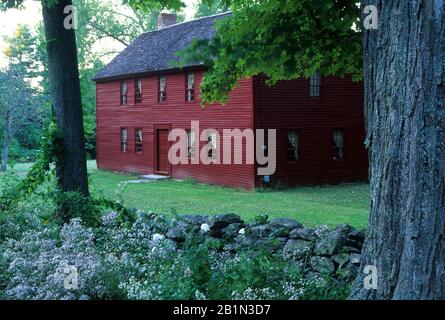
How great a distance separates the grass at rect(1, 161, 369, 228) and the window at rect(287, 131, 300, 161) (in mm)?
1516

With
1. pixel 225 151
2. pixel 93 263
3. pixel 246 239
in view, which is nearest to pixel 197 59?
pixel 246 239

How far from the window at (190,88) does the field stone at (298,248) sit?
20.1m

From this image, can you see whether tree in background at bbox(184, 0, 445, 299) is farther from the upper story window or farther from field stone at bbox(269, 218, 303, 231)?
the upper story window

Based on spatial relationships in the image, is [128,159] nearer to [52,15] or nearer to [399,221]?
[52,15]

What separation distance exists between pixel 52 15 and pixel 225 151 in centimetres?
1513

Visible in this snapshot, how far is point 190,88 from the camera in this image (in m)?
26.8

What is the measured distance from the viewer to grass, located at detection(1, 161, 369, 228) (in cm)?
1555

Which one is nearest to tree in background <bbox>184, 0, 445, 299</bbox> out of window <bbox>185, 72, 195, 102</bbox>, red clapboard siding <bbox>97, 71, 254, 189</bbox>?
red clapboard siding <bbox>97, 71, 254, 189</bbox>

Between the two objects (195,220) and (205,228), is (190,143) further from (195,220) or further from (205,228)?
(205,228)

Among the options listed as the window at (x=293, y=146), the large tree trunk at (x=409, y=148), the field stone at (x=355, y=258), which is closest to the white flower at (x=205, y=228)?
the field stone at (x=355, y=258)

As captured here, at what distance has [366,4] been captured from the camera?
4.71 m

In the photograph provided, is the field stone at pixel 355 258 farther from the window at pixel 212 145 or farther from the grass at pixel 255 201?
the window at pixel 212 145

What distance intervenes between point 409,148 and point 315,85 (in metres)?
21.3
